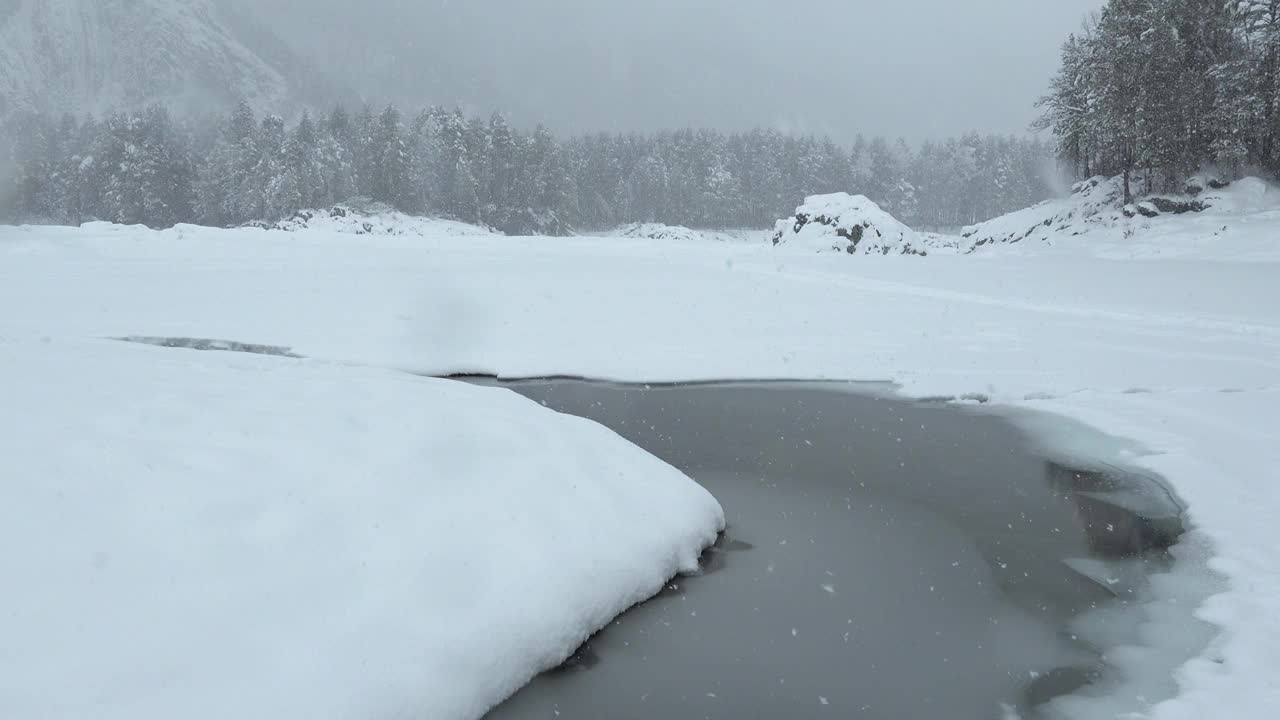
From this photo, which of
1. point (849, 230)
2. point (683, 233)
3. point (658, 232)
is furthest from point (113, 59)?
point (849, 230)

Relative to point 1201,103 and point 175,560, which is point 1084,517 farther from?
point 1201,103

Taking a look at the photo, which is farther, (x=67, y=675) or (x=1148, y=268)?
(x=1148, y=268)

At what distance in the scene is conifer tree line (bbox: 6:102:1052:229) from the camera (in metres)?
71.3

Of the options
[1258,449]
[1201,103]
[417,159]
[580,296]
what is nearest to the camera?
[1258,449]

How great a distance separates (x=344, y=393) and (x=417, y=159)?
79293 mm

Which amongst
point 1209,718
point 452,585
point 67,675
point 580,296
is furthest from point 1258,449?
point 580,296

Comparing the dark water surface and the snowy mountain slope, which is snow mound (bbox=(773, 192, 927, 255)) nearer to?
the dark water surface

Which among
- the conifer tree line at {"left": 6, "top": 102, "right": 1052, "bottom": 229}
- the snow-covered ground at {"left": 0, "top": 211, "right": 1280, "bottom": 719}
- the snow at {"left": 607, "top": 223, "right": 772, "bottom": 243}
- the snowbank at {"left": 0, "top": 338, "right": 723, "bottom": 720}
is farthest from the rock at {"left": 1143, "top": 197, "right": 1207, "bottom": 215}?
the conifer tree line at {"left": 6, "top": 102, "right": 1052, "bottom": 229}

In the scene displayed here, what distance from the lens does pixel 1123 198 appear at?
39.6 metres

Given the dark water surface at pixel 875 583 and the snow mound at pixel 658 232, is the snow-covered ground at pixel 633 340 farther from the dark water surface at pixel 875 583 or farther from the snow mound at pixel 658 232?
the snow mound at pixel 658 232

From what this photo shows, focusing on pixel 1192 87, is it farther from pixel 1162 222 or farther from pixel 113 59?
pixel 113 59

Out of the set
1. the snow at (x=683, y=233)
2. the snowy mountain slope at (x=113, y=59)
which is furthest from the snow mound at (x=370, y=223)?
the snowy mountain slope at (x=113, y=59)

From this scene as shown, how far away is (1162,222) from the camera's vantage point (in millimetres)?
33500

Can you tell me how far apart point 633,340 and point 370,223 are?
55.2m
